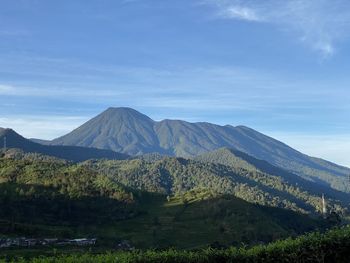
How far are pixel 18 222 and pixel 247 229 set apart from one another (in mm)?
86906

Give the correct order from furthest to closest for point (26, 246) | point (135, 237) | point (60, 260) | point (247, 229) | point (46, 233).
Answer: point (247, 229) < point (135, 237) < point (46, 233) < point (26, 246) < point (60, 260)

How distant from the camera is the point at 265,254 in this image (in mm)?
20312

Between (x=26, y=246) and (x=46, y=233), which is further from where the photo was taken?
(x=46, y=233)

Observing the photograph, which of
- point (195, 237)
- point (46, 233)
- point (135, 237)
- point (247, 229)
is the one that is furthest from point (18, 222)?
point (247, 229)

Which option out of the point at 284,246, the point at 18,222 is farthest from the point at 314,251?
the point at 18,222

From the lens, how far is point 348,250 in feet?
71.9

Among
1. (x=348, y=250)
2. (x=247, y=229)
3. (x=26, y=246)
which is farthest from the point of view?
(x=247, y=229)

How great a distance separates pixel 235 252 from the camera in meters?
20.0

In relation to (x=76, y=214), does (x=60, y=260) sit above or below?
above

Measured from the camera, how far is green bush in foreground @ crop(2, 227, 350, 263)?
17609 mm

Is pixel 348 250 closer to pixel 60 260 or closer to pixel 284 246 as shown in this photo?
pixel 284 246

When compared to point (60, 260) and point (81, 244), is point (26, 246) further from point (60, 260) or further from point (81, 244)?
point (60, 260)

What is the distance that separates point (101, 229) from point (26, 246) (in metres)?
42.2

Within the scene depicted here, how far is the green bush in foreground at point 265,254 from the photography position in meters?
17.6
